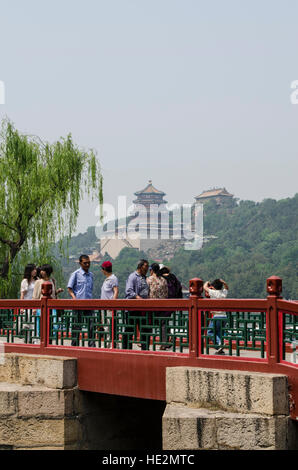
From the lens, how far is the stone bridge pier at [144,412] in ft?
19.3

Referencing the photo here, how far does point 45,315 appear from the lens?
27.2ft

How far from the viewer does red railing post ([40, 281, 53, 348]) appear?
8.28m

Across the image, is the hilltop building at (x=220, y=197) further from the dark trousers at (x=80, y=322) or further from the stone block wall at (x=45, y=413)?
the stone block wall at (x=45, y=413)

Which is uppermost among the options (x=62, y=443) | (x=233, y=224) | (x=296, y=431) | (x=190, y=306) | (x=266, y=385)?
(x=233, y=224)

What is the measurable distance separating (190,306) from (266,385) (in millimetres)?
1161

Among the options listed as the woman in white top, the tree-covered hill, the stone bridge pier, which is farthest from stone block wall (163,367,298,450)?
the tree-covered hill

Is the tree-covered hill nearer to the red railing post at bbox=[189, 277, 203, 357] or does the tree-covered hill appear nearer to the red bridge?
the red bridge

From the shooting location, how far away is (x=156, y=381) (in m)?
6.99

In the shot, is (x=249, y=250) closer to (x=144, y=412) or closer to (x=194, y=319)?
(x=144, y=412)

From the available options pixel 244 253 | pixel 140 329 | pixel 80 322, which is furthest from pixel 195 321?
pixel 244 253

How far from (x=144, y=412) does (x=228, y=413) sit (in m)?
2.72

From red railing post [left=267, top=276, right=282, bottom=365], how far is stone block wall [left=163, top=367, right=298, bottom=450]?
0.20 meters
